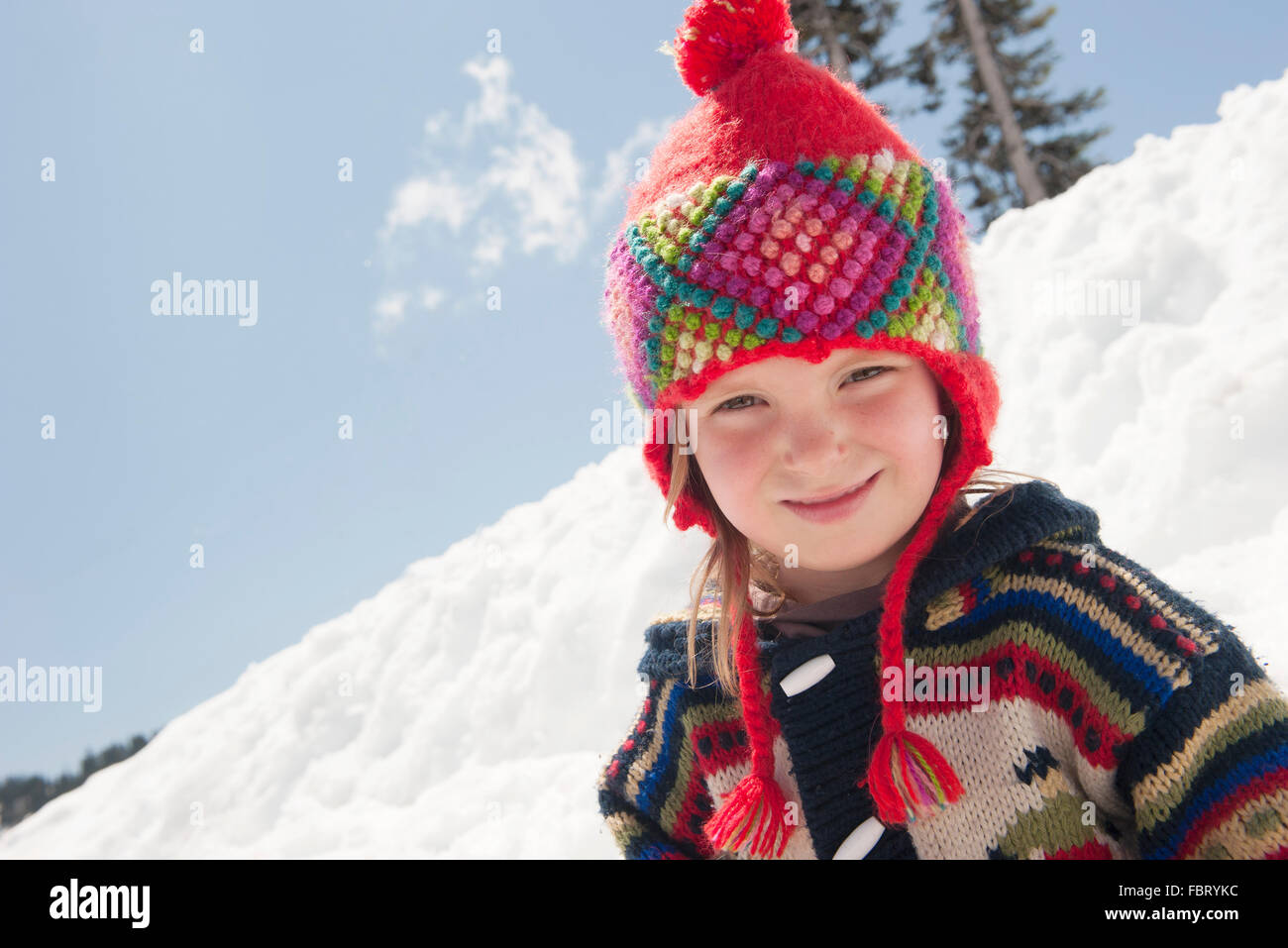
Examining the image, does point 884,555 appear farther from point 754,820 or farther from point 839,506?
point 754,820

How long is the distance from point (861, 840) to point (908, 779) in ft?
0.54

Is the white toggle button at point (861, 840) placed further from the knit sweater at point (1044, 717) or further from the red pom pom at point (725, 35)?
the red pom pom at point (725, 35)

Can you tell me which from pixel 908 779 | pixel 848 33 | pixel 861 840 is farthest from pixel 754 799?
pixel 848 33

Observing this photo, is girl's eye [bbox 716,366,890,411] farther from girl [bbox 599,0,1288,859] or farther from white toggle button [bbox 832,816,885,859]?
white toggle button [bbox 832,816,885,859]

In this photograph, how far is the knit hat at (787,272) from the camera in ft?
5.32

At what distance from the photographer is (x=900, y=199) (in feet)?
5.68

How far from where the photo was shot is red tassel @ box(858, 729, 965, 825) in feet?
5.24

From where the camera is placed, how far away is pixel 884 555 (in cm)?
188

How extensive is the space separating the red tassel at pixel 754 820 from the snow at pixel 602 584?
1318 millimetres

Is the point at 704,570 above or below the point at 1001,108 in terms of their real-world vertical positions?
below

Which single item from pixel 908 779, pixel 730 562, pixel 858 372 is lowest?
pixel 908 779

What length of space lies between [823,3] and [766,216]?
43.5 feet

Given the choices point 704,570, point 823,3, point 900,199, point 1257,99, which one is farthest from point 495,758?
point 823,3
